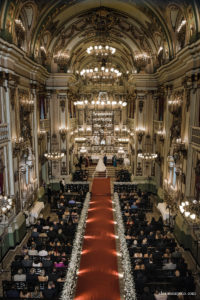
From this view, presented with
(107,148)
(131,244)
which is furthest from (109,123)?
(131,244)

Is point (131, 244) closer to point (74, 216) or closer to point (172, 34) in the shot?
point (74, 216)

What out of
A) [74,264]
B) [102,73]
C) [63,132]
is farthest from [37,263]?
[63,132]

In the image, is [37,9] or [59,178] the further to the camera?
[59,178]

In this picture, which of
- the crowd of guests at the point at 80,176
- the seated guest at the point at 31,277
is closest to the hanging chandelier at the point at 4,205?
the seated guest at the point at 31,277

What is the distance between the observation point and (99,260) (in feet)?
36.0

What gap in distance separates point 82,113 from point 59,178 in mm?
11973

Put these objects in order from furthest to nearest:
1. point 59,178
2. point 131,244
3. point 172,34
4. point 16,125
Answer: point 59,178, point 172,34, point 16,125, point 131,244

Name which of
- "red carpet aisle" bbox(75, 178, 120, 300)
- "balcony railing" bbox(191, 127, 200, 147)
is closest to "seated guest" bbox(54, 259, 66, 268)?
"red carpet aisle" bbox(75, 178, 120, 300)

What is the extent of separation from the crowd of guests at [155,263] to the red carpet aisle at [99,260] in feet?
2.95

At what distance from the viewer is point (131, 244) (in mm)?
11578

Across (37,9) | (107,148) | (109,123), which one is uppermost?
(37,9)

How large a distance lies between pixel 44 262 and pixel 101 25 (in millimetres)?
16262

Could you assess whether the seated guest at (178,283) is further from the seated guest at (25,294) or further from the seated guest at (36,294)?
the seated guest at (25,294)

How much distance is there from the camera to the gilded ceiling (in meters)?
11.9
